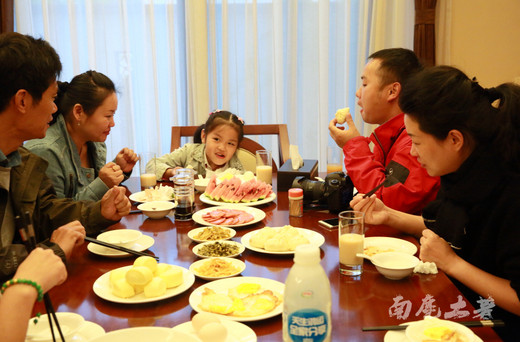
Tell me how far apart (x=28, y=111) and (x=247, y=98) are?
8.51ft

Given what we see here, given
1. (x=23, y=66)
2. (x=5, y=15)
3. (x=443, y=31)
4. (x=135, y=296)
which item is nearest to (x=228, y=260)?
(x=135, y=296)

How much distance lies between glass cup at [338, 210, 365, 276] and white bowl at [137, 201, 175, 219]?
0.82 metres

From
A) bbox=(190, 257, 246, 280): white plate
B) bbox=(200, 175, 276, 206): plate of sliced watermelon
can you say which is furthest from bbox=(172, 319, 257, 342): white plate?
bbox=(200, 175, 276, 206): plate of sliced watermelon

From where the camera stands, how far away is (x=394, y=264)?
1.26 meters

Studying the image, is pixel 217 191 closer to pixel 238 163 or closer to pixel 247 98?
pixel 238 163

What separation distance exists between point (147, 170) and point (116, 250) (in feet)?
3.17

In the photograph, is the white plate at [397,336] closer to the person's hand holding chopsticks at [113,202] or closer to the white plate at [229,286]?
the white plate at [229,286]

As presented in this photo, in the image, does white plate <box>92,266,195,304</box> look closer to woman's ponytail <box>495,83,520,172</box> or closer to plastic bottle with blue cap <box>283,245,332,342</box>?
plastic bottle with blue cap <box>283,245,332,342</box>

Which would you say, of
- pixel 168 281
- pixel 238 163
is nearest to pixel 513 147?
pixel 168 281

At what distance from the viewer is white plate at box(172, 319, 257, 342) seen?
911 mm

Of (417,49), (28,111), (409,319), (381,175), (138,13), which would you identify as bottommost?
(409,319)

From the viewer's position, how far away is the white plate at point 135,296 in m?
1.09

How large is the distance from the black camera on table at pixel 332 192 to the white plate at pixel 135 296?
2.71 feet

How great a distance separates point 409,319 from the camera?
1001 mm
